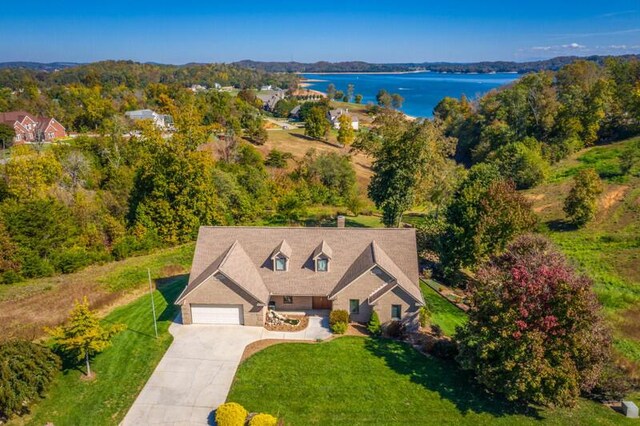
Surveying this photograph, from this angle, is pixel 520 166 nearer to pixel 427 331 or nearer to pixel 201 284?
pixel 427 331

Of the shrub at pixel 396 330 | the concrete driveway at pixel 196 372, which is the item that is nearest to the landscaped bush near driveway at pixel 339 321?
the concrete driveway at pixel 196 372

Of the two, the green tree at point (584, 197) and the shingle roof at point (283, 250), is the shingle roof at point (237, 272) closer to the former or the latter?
the shingle roof at point (283, 250)

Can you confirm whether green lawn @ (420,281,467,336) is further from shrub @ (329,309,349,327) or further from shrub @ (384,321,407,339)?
shrub @ (329,309,349,327)

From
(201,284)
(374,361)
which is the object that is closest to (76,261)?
(201,284)

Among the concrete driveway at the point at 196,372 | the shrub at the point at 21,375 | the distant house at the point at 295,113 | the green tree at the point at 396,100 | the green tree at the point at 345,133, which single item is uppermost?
the green tree at the point at 396,100

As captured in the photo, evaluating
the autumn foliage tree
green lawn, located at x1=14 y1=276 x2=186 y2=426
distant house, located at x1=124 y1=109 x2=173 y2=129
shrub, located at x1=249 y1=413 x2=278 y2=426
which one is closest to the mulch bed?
green lawn, located at x1=14 y1=276 x2=186 y2=426

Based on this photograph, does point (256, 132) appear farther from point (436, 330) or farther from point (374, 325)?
point (436, 330)

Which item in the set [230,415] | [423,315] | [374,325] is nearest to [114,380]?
[230,415]
